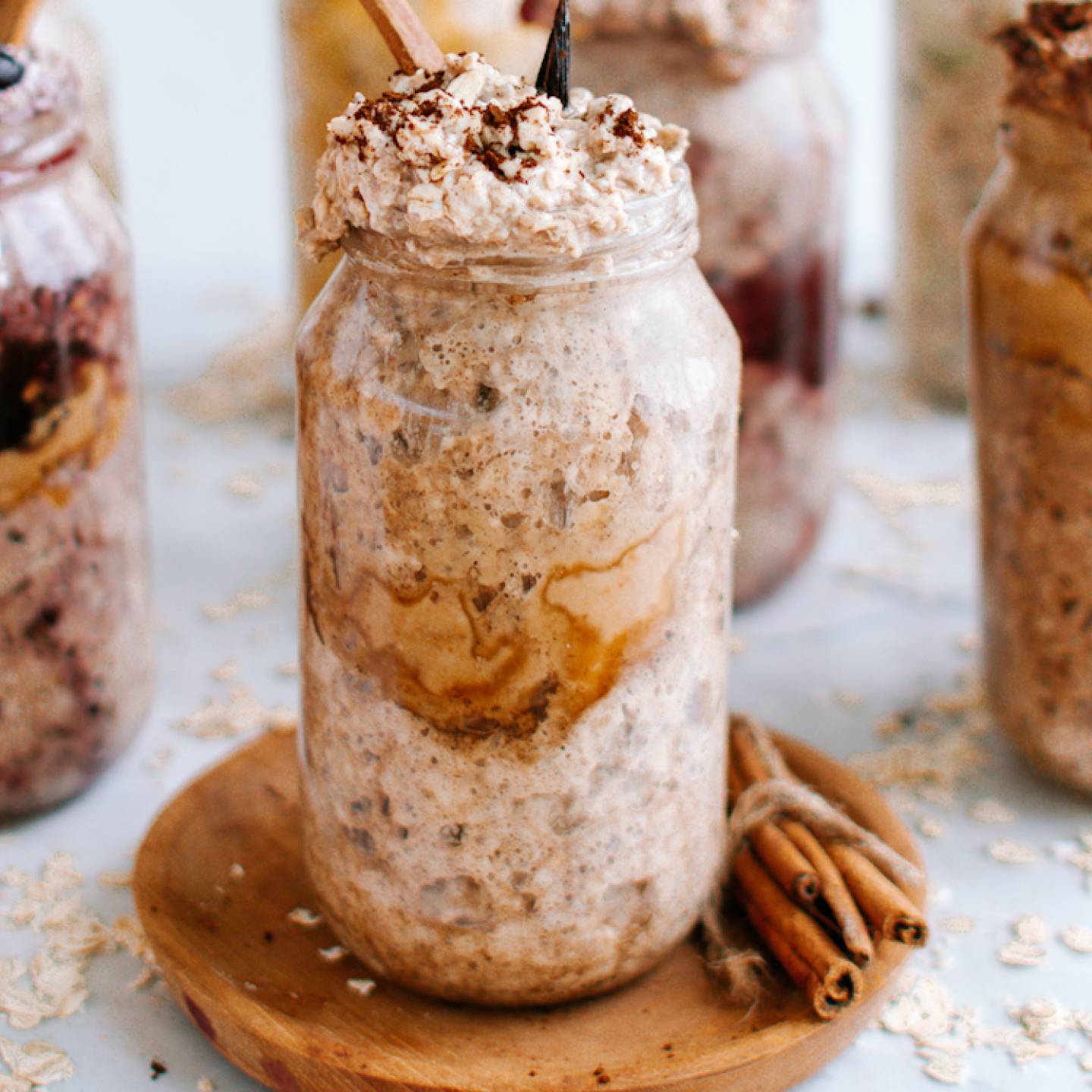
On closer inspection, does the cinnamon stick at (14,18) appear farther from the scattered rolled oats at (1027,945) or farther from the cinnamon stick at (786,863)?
the scattered rolled oats at (1027,945)

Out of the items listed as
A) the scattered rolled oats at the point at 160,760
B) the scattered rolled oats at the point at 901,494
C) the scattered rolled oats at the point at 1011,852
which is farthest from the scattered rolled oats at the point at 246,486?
the scattered rolled oats at the point at 1011,852

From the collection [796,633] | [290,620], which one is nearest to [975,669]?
[796,633]

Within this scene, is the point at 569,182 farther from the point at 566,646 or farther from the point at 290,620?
the point at 290,620

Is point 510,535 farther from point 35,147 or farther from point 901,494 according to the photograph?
point 901,494

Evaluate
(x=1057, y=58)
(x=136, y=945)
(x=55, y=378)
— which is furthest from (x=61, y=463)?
(x=1057, y=58)

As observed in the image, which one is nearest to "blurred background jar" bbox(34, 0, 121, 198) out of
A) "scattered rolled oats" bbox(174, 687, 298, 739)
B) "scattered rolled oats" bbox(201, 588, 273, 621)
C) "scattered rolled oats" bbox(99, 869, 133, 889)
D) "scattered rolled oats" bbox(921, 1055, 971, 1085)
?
"scattered rolled oats" bbox(201, 588, 273, 621)

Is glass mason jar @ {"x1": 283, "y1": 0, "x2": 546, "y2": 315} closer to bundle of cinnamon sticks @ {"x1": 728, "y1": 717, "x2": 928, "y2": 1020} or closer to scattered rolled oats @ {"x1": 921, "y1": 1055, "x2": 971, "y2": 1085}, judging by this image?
bundle of cinnamon sticks @ {"x1": 728, "y1": 717, "x2": 928, "y2": 1020}
